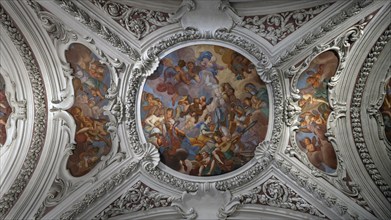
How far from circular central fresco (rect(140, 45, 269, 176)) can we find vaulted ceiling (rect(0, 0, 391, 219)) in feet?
0.08

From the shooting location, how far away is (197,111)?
42.2 feet

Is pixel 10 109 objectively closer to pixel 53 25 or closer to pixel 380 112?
pixel 53 25

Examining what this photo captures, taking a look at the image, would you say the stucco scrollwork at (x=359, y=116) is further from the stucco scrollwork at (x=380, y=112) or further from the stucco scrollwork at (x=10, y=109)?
the stucco scrollwork at (x=10, y=109)

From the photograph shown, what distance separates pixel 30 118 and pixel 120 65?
2.25m

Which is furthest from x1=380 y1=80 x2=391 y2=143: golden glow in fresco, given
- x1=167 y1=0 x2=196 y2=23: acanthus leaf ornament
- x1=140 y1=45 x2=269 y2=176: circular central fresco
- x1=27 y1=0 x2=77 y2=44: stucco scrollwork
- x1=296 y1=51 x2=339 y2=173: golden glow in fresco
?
x1=27 y1=0 x2=77 y2=44: stucco scrollwork

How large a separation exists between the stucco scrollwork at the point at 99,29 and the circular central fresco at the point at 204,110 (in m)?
0.77

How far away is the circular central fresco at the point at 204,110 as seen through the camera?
12609 mm

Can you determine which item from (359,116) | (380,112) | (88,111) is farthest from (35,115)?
(380,112)

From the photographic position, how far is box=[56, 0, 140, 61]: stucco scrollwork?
38.4 ft

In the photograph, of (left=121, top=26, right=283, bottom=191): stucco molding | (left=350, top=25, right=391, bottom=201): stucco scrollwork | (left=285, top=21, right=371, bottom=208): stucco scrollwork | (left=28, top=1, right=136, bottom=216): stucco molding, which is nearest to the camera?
(left=350, top=25, right=391, bottom=201): stucco scrollwork

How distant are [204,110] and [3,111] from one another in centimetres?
437

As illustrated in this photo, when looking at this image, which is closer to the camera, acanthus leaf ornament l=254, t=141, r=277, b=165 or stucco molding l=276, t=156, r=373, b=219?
stucco molding l=276, t=156, r=373, b=219

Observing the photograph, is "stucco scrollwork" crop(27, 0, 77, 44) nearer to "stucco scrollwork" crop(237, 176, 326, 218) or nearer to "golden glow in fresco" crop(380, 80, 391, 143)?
"stucco scrollwork" crop(237, 176, 326, 218)

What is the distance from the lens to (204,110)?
12.9 metres
